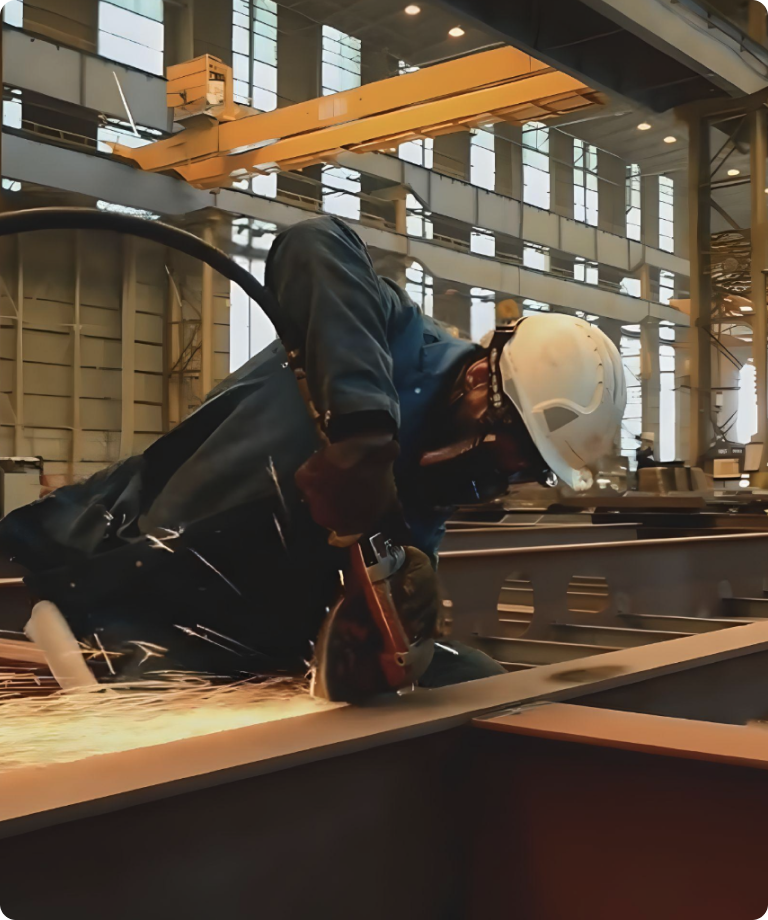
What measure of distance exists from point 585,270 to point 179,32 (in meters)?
6.99

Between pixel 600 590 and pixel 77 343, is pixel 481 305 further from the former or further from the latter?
pixel 77 343

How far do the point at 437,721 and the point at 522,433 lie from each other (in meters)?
0.52

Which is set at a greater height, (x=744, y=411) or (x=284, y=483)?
(x=744, y=411)

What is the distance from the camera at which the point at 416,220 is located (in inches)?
421

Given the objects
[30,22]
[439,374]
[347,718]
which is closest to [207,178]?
[30,22]

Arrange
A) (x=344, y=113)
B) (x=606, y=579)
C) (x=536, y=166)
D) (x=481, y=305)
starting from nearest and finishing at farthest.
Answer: (x=606, y=579) < (x=344, y=113) < (x=481, y=305) < (x=536, y=166)

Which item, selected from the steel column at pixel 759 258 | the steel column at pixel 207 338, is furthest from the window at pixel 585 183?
the steel column at pixel 207 338

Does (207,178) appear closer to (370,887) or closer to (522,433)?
(522,433)

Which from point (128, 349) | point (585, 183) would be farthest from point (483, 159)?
point (128, 349)

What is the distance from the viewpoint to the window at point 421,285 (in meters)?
9.00

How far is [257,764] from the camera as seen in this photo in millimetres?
1121

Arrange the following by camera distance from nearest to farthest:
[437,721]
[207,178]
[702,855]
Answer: [702,855], [437,721], [207,178]

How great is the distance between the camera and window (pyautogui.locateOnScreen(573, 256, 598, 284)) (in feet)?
43.9

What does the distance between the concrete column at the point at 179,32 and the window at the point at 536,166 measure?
5.85 meters
